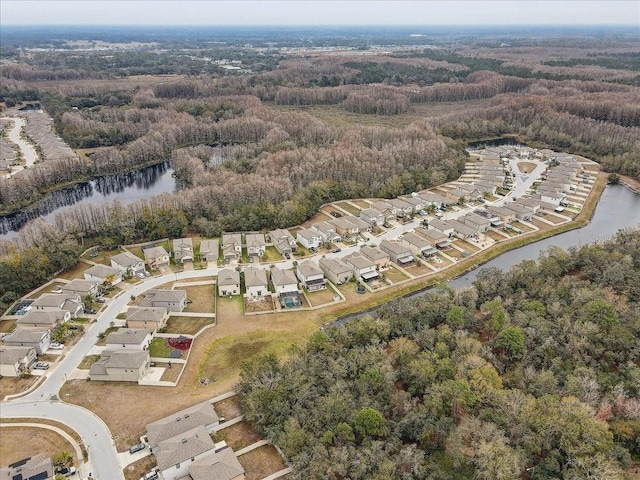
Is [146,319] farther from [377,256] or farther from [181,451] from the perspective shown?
[377,256]

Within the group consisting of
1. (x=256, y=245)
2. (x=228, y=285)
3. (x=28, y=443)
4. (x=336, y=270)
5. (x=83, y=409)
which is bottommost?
(x=83, y=409)

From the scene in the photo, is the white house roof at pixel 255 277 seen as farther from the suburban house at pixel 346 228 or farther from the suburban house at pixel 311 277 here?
the suburban house at pixel 346 228

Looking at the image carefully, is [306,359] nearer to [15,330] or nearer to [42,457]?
[42,457]

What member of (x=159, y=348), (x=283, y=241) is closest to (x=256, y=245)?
(x=283, y=241)

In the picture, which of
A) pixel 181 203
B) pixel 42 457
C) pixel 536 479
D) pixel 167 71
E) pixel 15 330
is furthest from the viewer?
pixel 167 71

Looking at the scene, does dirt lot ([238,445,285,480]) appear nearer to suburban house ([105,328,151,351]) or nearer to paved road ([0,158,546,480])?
paved road ([0,158,546,480])

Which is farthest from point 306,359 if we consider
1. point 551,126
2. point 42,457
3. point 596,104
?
point 596,104
